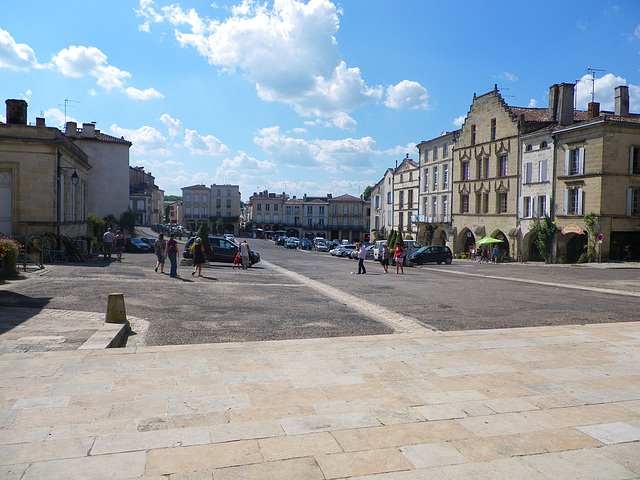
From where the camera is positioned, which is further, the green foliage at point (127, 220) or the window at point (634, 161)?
the green foliage at point (127, 220)

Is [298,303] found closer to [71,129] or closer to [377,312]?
[377,312]

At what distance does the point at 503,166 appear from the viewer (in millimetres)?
41438

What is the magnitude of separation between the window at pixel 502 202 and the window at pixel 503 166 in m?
1.70

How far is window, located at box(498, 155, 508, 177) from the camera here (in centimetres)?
4103

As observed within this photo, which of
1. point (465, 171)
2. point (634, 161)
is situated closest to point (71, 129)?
point (465, 171)

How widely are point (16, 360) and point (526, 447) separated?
19.9 feet

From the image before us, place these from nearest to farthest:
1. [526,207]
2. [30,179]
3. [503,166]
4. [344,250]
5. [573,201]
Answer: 1. [30,179]
2. [573,201]
3. [526,207]
4. [503,166]
5. [344,250]

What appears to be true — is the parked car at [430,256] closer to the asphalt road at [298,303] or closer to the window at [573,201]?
the window at [573,201]

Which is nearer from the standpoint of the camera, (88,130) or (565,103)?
(565,103)

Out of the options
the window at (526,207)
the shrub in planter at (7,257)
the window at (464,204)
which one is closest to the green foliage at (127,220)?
the window at (464,204)

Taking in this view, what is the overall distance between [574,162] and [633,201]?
4462 mm

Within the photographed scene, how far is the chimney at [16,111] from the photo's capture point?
952 inches

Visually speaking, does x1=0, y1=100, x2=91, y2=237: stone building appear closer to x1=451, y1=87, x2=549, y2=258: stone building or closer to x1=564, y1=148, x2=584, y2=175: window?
x1=564, y1=148, x2=584, y2=175: window

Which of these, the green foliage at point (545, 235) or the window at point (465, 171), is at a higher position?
the window at point (465, 171)
